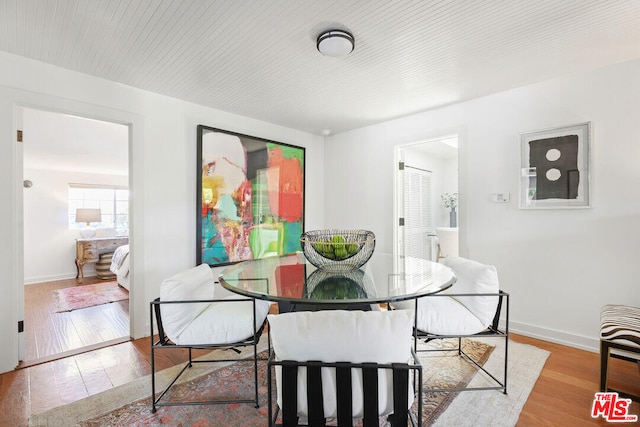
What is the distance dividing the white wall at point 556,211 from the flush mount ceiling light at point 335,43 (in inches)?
70.1

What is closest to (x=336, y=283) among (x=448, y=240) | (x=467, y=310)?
(x=467, y=310)

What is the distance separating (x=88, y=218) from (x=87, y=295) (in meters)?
2.32

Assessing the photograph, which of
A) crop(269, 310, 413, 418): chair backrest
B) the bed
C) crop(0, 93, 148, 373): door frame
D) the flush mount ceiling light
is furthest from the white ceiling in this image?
the bed

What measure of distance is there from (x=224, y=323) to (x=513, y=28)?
2498 mm

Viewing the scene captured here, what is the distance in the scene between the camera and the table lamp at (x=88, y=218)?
578 cm

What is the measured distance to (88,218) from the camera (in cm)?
586

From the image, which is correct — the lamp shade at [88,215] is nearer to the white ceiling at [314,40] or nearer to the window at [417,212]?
the white ceiling at [314,40]

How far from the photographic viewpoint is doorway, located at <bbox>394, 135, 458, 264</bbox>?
473 centimetres

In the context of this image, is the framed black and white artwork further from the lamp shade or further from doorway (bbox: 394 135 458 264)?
the lamp shade

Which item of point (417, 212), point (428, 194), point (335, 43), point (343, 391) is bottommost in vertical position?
point (343, 391)

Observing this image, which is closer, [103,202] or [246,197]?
[246,197]

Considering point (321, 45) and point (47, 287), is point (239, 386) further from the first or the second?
point (47, 287)

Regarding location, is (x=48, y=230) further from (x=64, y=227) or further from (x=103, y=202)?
(x=103, y=202)

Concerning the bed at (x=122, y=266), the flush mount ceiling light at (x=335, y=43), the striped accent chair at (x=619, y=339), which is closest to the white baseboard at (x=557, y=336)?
the striped accent chair at (x=619, y=339)
